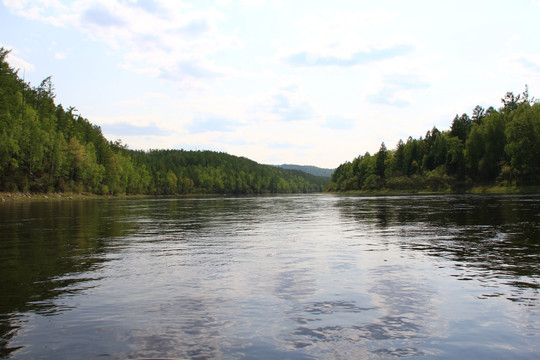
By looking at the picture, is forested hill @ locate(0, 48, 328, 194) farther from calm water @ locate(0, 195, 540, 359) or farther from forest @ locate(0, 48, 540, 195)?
calm water @ locate(0, 195, 540, 359)

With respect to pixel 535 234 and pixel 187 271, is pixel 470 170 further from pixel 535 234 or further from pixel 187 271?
pixel 187 271

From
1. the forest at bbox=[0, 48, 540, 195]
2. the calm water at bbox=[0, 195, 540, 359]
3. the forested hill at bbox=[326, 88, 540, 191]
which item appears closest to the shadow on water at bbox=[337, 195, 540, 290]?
the calm water at bbox=[0, 195, 540, 359]

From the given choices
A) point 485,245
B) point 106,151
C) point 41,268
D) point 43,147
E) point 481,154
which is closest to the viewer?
point 41,268

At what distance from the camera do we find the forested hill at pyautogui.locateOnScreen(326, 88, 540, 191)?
11144 centimetres

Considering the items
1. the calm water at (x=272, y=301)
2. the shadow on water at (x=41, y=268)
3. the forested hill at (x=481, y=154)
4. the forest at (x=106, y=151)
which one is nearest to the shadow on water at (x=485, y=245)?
the calm water at (x=272, y=301)

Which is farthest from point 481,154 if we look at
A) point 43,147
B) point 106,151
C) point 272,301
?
point 272,301

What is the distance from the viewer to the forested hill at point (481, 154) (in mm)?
111438

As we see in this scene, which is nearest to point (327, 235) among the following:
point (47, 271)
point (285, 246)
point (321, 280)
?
point (285, 246)

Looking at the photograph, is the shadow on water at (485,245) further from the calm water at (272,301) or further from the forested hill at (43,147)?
the forested hill at (43,147)

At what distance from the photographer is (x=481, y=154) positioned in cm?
13750

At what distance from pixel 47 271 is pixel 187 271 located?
4500mm

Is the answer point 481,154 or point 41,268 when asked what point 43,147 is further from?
point 481,154

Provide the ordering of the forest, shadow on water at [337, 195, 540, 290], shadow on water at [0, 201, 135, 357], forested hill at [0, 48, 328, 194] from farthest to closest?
the forest
forested hill at [0, 48, 328, 194]
shadow on water at [337, 195, 540, 290]
shadow on water at [0, 201, 135, 357]

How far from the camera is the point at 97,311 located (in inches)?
348
